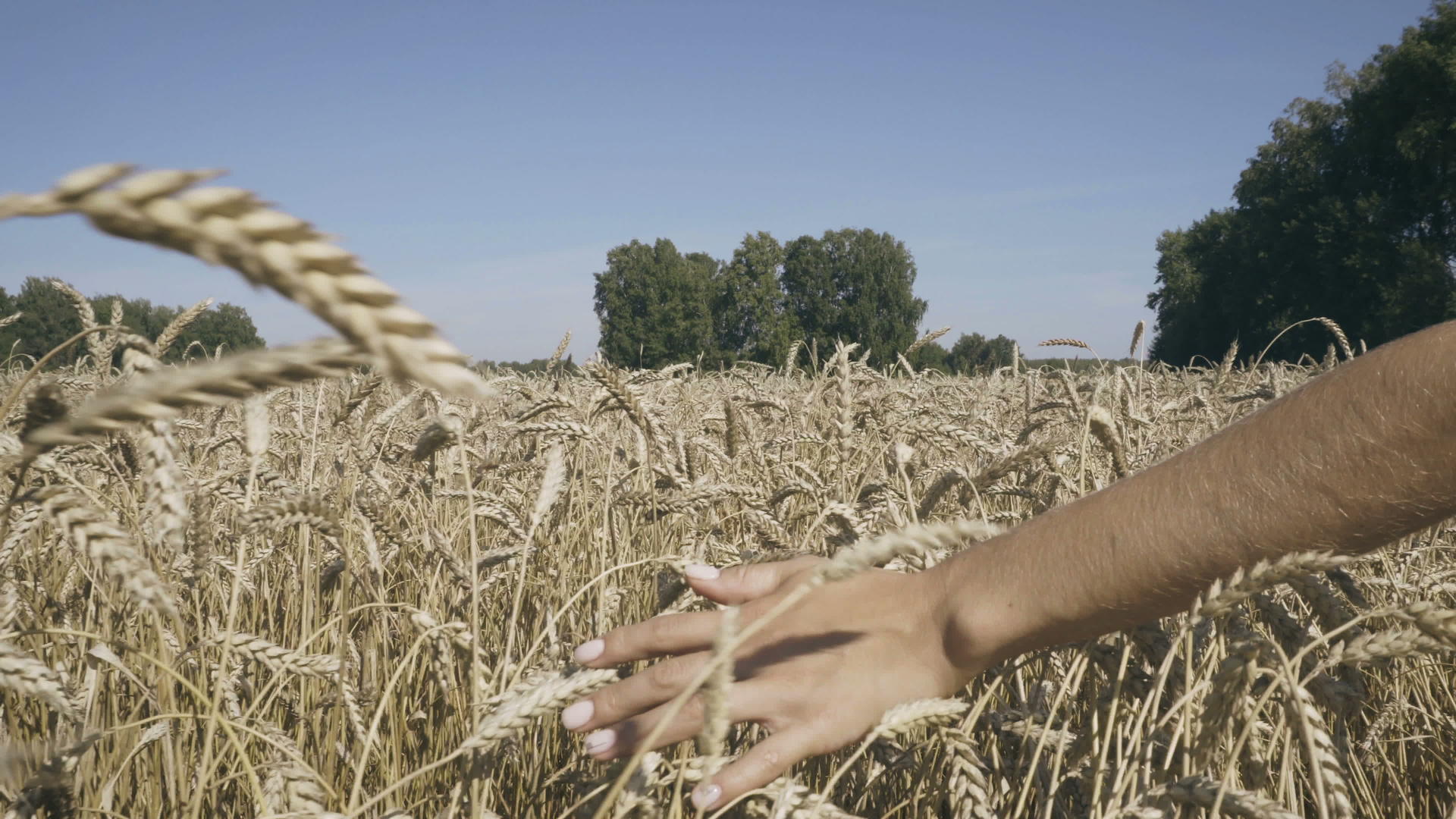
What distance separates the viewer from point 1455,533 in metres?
3.03

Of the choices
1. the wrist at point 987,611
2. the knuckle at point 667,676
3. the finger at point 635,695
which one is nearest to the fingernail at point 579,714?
the finger at point 635,695

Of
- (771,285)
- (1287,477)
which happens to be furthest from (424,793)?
(771,285)

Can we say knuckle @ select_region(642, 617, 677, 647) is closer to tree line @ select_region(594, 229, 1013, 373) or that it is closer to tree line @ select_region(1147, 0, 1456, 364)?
tree line @ select_region(1147, 0, 1456, 364)

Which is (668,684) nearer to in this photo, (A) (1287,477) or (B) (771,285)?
(A) (1287,477)

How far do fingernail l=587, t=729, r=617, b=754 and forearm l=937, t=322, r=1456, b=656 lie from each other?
531 mm

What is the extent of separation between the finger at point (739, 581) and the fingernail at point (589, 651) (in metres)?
0.19

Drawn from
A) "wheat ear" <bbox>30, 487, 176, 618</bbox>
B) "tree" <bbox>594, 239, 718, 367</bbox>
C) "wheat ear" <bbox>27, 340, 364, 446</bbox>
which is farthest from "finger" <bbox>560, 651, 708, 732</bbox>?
"tree" <bbox>594, 239, 718, 367</bbox>

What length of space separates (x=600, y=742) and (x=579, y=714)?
0.07 metres

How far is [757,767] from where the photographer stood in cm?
111

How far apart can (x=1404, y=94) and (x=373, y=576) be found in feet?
121

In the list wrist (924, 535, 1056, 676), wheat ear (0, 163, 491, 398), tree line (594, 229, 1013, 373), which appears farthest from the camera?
tree line (594, 229, 1013, 373)

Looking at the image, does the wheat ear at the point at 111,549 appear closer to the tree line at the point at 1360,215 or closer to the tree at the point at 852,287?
the tree line at the point at 1360,215

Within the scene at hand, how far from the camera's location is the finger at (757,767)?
3.35 feet

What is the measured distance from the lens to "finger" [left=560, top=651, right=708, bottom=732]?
1.21m
